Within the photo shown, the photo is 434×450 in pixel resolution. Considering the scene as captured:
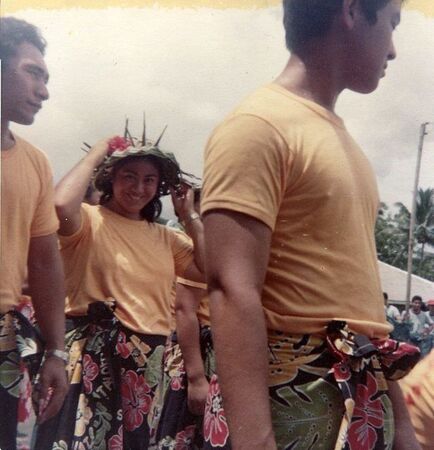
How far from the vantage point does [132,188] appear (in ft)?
7.44

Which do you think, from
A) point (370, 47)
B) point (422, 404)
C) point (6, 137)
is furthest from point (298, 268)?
point (6, 137)

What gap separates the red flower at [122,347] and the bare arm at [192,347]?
0.14 meters

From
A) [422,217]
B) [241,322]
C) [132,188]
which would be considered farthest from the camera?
[132,188]

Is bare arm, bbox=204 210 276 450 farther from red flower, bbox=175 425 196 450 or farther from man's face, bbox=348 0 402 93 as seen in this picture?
red flower, bbox=175 425 196 450

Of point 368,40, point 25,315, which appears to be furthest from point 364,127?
point 25,315

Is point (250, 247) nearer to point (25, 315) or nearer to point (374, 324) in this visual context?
point (374, 324)

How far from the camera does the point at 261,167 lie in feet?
3.29

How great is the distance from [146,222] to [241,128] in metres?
1.30

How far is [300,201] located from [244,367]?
0.74 ft

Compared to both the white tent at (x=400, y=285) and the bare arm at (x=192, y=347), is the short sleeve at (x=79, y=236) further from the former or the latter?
the white tent at (x=400, y=285)

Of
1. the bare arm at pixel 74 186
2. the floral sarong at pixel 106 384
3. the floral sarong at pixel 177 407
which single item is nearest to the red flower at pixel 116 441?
the floral sarong at pixel 106 384

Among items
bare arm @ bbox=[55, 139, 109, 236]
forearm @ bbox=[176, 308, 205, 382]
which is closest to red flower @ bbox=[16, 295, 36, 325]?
bare arm @ bbox=[55, 139, 109, 236]

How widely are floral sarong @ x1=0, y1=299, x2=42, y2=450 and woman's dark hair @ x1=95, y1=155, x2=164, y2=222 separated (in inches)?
26.2

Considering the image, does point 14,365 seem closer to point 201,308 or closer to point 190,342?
point 190,342
